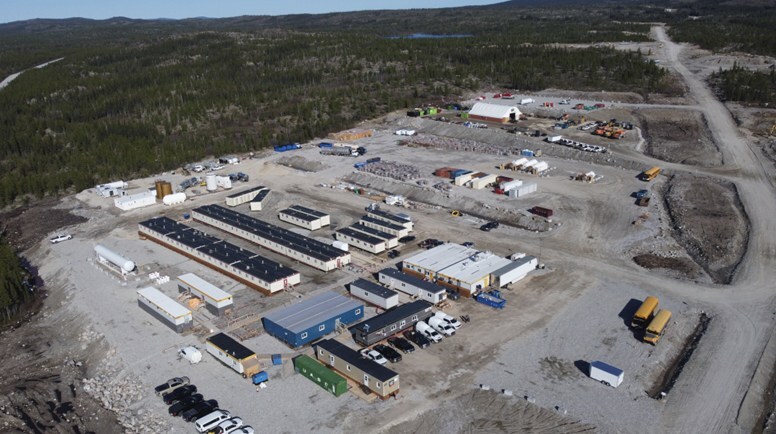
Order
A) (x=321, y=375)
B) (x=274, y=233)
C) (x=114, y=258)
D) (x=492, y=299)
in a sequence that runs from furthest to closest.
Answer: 1. (x=274, y=233)
2. (x=114, y=258)
3. (x=492, y=299)
4. (x=321, y=375)

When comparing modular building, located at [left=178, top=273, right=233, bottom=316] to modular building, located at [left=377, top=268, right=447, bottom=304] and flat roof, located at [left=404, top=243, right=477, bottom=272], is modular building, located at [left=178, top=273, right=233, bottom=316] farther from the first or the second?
flat roof, located at [left=404, top=243, right=477, bottom=272]

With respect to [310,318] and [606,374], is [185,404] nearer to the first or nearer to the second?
[310,318]

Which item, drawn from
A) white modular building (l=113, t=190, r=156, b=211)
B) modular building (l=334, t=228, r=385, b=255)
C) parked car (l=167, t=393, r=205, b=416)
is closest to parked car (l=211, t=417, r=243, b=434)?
parked car (l=167, t=393, r=205, b=416)

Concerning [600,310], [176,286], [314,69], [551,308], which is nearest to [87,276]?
[176,286]

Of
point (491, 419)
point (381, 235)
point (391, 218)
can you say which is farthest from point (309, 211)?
point (491, 419)

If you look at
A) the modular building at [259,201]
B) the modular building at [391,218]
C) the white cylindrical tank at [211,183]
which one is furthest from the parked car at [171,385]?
the white cylindrical tank at [211,183]

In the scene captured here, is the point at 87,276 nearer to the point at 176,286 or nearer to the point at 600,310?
the point at 176,286
